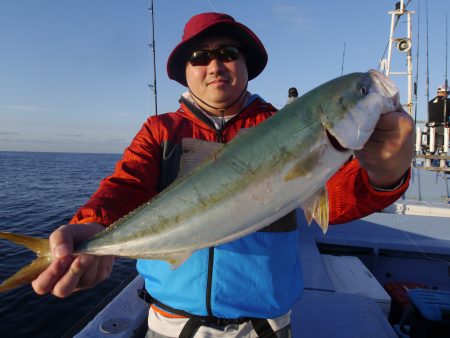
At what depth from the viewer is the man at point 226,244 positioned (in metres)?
2.24

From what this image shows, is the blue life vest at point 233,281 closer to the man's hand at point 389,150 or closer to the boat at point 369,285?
the man's hand at point 389,150

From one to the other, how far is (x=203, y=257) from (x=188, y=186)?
0.83m

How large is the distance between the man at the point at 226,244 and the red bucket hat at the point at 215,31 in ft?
0.04

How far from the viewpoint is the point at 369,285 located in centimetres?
515

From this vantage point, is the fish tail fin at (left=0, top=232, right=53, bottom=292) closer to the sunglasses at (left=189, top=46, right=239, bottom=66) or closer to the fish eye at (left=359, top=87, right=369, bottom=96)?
the sunglasses at (left=189, top=46, right=239, bottom=66)

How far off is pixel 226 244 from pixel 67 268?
1224 millimetres

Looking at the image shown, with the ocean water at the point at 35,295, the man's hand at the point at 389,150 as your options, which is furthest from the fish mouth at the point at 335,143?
the ocean water at the point at 35,295

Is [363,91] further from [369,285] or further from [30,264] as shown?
[369,285]

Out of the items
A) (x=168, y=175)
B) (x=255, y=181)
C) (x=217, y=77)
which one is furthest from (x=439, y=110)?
(x=255, y=181)

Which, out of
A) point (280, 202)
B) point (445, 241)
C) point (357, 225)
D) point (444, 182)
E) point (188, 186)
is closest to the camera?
point (280, 202)

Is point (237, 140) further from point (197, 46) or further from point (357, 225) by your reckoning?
point (357, 225)

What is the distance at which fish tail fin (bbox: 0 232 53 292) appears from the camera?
208 centimetres

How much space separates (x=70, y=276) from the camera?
212 cm

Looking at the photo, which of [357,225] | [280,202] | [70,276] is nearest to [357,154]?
[280,202]
